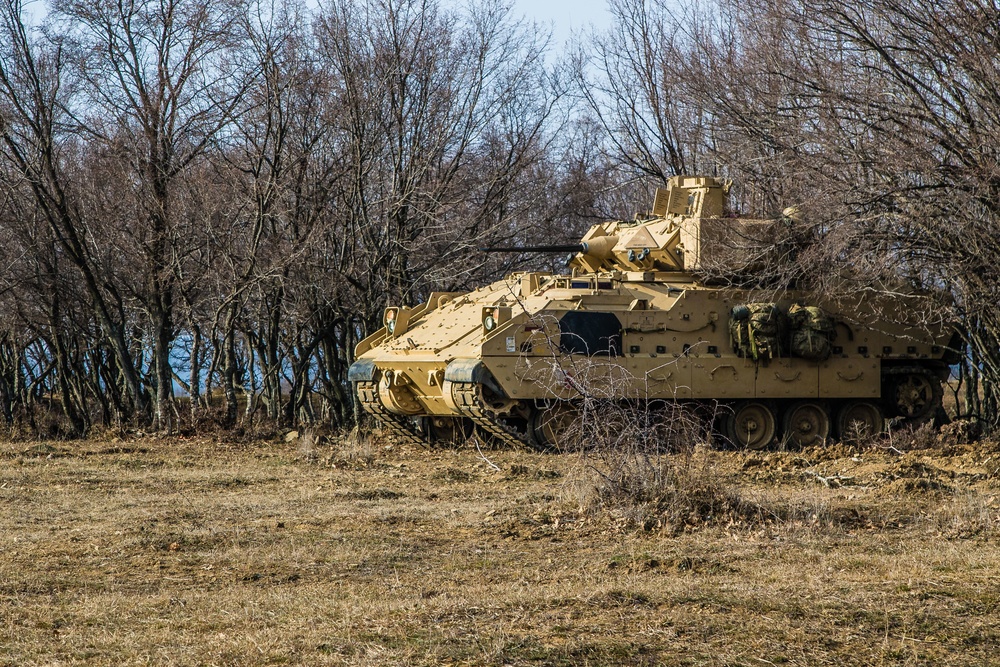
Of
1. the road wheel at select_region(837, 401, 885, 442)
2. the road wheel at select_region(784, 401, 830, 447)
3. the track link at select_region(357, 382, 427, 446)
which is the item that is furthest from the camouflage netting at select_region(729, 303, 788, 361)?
the track link at select_region(357, 382, 427, 446)

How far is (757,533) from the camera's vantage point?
30.5 ft

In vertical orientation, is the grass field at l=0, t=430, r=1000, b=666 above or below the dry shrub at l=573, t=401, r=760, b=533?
below

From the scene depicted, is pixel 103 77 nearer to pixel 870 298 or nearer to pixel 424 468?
pixel 424 468

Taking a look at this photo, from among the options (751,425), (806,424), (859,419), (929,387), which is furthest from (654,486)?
(929,387)

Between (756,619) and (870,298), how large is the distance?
12.1 metres

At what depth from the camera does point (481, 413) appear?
642 inches

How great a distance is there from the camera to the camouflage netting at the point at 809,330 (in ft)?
56.7

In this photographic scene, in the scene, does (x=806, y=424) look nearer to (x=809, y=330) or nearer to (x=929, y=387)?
(x=809, y=330)

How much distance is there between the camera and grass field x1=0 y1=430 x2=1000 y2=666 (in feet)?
19.8

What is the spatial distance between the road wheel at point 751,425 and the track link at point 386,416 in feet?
15.1

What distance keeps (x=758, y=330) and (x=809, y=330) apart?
2.75 ft

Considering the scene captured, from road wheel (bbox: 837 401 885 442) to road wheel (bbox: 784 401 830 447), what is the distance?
235 mm

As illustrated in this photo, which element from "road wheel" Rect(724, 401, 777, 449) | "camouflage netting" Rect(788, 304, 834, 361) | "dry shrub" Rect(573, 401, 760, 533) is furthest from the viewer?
"road wheel" Rect(724, 401, 777, 449)

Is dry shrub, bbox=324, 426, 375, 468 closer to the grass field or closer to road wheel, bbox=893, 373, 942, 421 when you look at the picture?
the grass field
